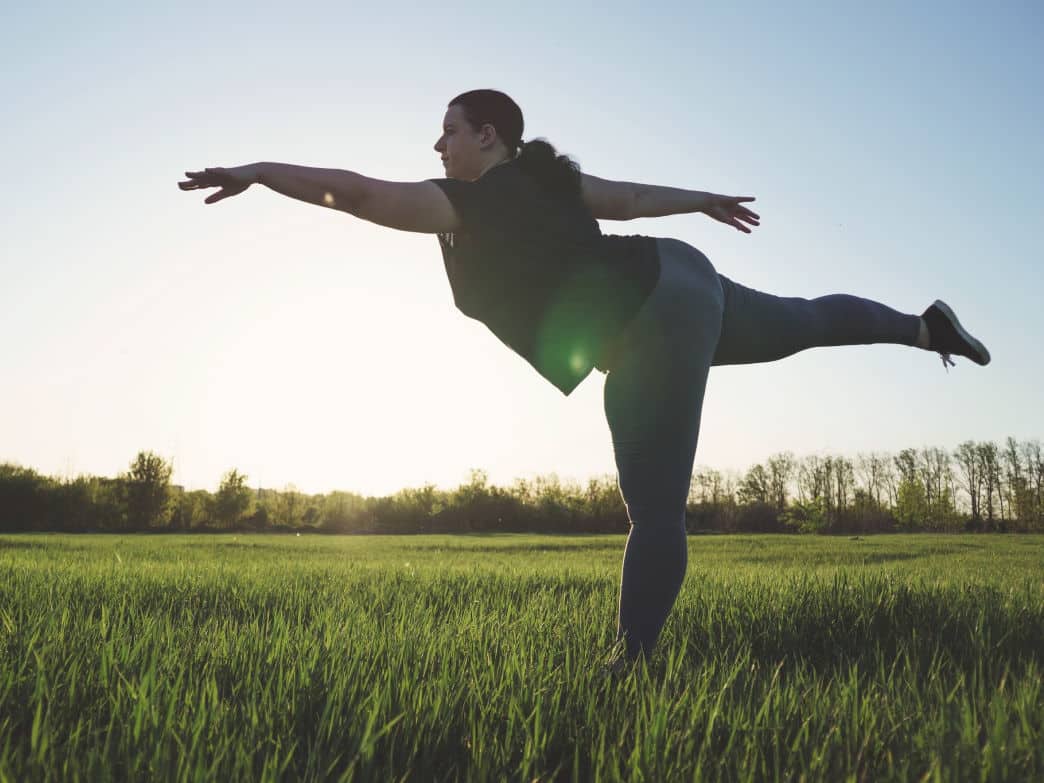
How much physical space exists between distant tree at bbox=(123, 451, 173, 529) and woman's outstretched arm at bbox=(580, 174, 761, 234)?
53.6 meters

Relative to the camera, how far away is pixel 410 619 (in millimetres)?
3428

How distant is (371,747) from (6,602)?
A: 11.7ft

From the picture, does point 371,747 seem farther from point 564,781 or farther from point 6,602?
point 6,602

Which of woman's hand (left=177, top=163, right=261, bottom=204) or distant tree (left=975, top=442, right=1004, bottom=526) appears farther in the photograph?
distant tree (left=975, top=442, right=1004, bottom=526)

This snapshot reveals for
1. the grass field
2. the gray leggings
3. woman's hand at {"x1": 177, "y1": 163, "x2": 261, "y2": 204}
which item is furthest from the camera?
the gray leggings

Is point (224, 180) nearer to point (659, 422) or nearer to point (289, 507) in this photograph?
point (659, 422)

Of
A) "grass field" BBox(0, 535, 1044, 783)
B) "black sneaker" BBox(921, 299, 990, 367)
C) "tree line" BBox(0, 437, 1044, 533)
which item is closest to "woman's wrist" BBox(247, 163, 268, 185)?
"grass field" BBox(0, 535, 1044, 783)

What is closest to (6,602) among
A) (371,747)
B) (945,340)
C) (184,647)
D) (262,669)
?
(184,647)

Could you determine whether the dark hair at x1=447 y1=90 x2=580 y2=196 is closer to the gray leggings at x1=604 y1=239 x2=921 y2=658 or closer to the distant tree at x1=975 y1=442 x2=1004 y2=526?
the gray leggings at x1=604 y1=239 x2=921 y2=658

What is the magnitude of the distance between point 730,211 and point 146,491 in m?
54.2

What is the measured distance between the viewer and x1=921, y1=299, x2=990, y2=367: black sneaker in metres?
3.48

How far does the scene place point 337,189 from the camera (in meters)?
2.08

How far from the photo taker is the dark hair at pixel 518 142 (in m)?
2.57

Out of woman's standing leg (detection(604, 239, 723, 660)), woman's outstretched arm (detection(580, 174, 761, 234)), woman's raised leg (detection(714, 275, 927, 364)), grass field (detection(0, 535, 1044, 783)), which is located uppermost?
woman's outstretched arm (detection(580, 174, 761, 234))
